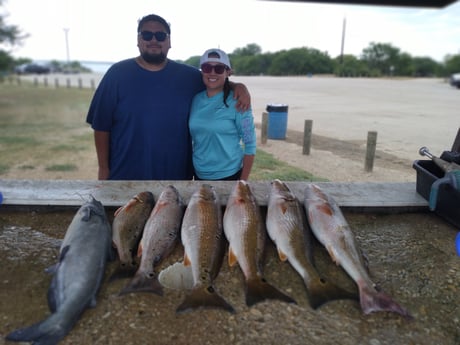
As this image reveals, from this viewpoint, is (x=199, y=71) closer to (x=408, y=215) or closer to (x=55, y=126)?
(x=408, y=215)

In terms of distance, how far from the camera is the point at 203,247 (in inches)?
88.2

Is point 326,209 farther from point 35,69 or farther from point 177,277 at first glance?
point 35,69

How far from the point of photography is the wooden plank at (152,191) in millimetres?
2945

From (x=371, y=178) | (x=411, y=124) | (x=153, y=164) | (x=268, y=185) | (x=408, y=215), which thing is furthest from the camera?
(x=411, y=124)

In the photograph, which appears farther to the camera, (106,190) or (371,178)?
(371,178)

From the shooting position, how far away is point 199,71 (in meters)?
3.78

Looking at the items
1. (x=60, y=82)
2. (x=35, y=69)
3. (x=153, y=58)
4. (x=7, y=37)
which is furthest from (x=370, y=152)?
(x=35, y=69)

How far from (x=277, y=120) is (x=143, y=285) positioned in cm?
1122

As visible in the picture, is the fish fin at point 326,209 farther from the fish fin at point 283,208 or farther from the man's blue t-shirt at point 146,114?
the man's blue t-shirt at point 146,114

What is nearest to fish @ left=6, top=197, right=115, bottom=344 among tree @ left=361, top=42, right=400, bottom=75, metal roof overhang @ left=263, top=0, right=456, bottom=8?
metal roof overhang @ left=263, top=0, right=456, bottom=8

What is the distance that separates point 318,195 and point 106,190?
66.9 inches

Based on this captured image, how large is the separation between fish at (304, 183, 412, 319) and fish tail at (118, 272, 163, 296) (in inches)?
41.1

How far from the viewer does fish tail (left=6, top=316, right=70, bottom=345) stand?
1.65 m

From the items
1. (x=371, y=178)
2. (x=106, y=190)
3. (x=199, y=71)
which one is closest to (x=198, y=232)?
(x=106, y=190)
